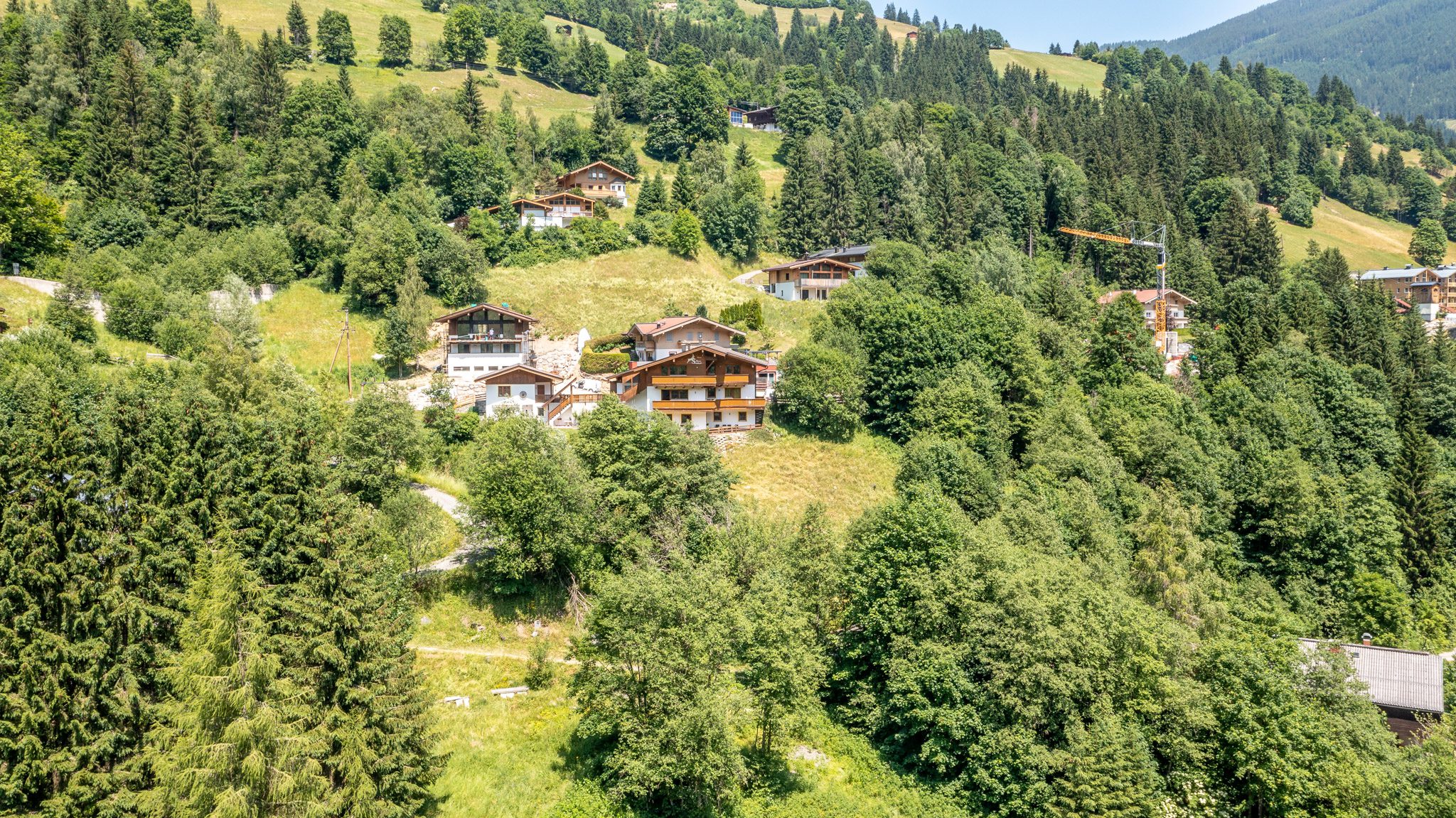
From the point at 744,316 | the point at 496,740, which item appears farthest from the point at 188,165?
the point at 496,740

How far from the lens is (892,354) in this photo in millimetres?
66000

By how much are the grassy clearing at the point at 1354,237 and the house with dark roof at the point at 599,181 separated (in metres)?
83.9

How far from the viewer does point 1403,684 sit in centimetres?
4516

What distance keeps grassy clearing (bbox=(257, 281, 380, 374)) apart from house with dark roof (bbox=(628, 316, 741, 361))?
19473 mm

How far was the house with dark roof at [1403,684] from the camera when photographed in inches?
1746

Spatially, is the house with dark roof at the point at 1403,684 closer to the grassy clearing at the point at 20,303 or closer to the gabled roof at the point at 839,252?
the gabled roof at the point at 839,252

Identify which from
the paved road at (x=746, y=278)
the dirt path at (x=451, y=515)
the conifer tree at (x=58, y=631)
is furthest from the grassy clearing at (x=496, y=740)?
the paved road at (x=746, y=278)

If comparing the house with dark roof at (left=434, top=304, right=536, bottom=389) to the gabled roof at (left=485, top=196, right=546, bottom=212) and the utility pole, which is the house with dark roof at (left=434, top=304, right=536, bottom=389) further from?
the gabled roof at (left=485, top=196, right=546, bottom=212)

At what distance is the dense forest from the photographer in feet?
97.8

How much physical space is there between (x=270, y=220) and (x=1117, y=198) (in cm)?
8474

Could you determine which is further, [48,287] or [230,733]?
[48,287]

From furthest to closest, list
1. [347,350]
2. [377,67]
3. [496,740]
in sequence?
[377,67] → [347,350] → [496,740]

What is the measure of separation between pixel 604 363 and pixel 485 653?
3265 centimetres

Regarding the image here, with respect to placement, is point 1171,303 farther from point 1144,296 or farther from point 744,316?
point 744,316
